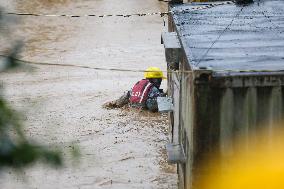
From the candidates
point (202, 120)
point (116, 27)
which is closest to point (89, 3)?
point (116, 27)

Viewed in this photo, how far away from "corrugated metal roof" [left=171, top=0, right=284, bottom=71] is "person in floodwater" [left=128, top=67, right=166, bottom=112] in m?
3.30

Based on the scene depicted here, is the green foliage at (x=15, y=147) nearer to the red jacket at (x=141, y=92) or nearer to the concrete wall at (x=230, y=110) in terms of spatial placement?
the concrete wall at (x=230, y=110)

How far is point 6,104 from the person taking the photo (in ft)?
5.14

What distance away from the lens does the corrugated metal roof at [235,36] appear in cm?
488

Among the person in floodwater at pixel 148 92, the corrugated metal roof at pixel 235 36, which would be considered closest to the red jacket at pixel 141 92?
the person in floodwater at pixel 148 92

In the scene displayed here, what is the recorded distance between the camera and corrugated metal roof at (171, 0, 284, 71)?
488 centimetres

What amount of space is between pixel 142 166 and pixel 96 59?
9.06 meters

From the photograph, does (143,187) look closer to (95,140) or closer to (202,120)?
(95,140)

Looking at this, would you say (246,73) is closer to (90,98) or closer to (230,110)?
(230,110)

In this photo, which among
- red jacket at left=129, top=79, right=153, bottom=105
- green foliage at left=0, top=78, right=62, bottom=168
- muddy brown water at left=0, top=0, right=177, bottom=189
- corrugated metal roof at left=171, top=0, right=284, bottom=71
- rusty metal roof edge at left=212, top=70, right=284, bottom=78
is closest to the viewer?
green foliage at left=0, top=78, right=62, bottom=168

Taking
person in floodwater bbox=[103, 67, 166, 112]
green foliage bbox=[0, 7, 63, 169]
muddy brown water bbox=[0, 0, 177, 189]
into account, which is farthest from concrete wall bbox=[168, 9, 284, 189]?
person in floodwater bbox=[103, 67, 166, 112]

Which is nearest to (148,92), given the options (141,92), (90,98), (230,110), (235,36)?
(141,92)

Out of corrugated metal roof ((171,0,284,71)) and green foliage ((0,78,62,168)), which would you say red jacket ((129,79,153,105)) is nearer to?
corrugated metal roof ((171,0,284,71))

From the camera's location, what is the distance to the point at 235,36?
5.88m
